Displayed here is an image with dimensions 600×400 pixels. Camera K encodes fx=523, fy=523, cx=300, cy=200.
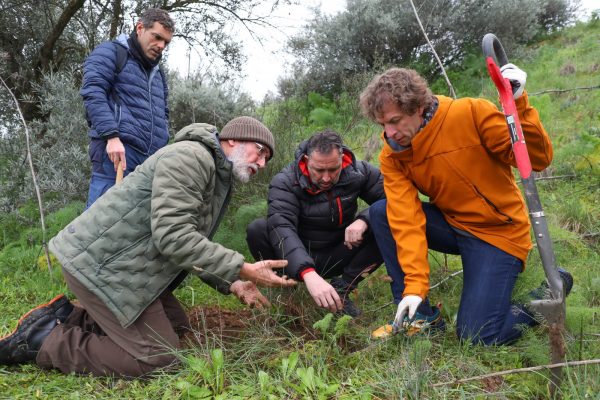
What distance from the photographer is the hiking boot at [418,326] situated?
259cm

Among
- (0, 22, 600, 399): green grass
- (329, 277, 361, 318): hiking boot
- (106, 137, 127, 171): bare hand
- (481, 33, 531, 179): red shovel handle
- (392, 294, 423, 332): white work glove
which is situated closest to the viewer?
(481, 33, 531, 179): red shovel handle

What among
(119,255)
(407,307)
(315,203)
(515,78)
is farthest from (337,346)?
Answer: (515,78)

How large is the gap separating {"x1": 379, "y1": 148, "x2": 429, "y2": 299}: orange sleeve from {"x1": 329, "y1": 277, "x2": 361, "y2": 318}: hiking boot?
1.29ft

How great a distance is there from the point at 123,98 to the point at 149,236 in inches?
56.9

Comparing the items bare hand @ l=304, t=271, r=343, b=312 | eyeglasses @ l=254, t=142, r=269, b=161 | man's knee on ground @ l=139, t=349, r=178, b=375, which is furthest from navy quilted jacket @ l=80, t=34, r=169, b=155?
bare hand @ l=304, t=271, r=343, b=312

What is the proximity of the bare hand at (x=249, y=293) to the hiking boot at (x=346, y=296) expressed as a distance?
47 cm

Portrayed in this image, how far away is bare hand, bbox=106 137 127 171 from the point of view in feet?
11.6

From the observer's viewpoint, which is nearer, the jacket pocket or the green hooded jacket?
the green hooded jacket

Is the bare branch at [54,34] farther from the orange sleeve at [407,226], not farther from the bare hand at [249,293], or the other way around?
the orange sleeve at [407,226]

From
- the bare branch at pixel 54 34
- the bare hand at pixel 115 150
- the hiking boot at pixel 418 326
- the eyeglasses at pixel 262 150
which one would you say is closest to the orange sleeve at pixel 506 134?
the hiking boot at pixel 418 326

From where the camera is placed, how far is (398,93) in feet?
8.20

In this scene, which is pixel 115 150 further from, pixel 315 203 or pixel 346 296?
pixel 346 296

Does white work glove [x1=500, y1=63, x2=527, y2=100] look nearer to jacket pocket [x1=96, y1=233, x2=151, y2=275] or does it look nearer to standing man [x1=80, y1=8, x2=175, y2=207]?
jacket pocket [x1=96, y1=233, x2=151, y2=275]

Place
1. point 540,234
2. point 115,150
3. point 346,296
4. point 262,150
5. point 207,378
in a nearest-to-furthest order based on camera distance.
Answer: point 540,234 → point 207,378 → point 262,150 → point 346,296 → point 115,150
